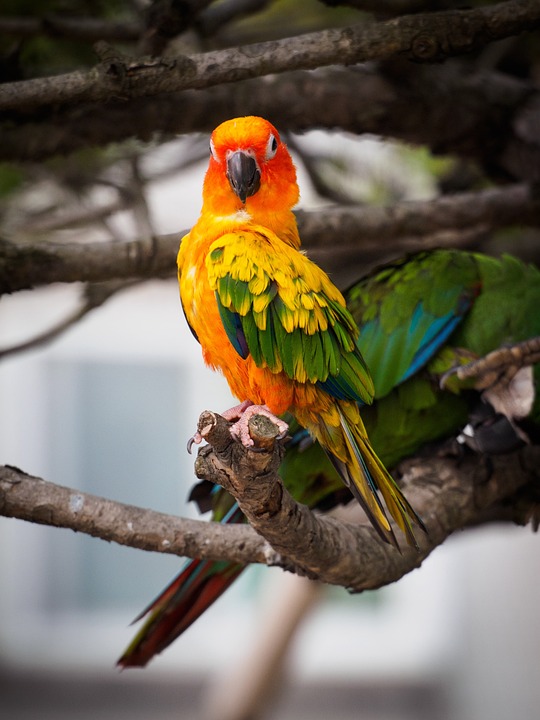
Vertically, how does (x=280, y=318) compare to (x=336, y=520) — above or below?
above

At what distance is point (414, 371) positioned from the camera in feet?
5.34

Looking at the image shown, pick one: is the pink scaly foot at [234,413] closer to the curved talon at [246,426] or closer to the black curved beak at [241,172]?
the curved talon at [246,426]

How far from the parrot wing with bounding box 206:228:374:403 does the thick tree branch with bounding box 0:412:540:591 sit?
14cm

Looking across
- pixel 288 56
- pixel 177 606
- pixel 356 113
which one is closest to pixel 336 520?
pixel 177 606

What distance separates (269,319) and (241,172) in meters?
0.22

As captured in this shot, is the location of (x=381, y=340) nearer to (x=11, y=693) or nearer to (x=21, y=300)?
(x=21, y=300)

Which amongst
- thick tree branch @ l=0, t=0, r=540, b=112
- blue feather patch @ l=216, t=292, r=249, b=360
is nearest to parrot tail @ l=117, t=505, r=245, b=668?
blue feather patch @ l=216, t=292, r=249, b=360

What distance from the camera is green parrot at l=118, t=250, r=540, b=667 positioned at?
1627 mm

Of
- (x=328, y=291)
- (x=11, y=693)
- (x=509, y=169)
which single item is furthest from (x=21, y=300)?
(x=328, y=291)

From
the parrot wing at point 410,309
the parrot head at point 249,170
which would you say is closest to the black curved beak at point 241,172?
the parrot head at point 249,170

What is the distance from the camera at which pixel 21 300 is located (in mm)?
4750

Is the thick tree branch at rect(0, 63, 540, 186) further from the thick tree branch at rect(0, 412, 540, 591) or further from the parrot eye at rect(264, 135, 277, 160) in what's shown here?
the thick tree branch at rect(0, 412, 540, 591)

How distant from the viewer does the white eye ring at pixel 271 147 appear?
1261 millimetres

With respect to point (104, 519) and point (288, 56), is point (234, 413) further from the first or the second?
point (288, 56)
